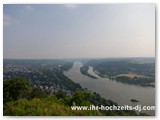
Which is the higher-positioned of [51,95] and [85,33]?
[85,33]

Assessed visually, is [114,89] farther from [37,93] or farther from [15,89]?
[15,89]

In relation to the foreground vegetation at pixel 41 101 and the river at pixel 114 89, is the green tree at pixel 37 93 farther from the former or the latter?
the river at pixel 114 89

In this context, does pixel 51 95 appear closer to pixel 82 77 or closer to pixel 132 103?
pixel 82 77

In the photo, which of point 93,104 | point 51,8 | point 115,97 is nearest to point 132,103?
point 115,97

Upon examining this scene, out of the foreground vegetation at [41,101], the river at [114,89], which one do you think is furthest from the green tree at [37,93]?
the river at [114,89]

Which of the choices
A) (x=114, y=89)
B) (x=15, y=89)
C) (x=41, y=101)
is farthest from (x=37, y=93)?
(x=114, y=89)

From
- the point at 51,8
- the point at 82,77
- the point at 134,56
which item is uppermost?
the point at 51,8
